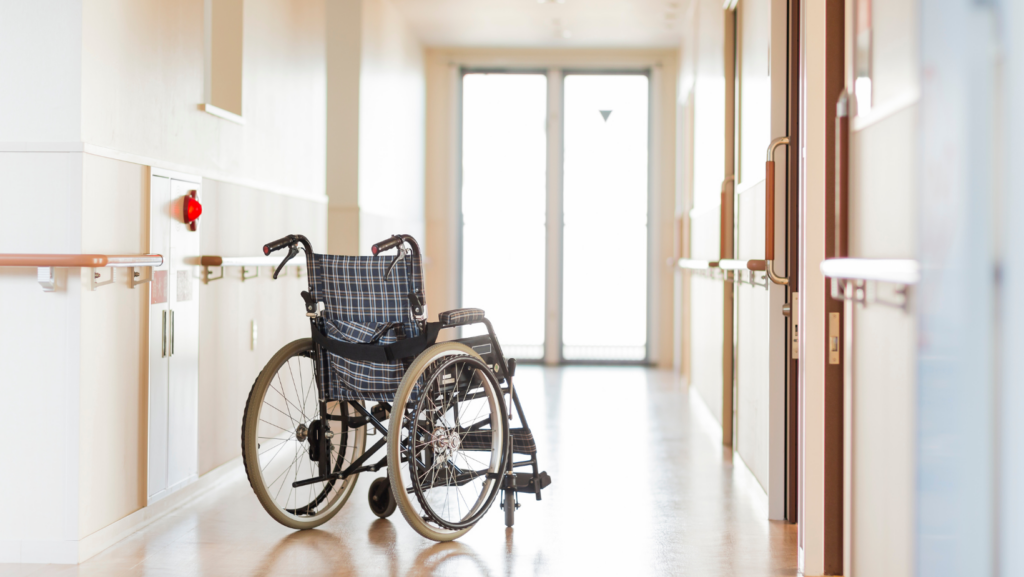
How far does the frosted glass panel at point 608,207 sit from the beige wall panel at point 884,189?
5.89 meters

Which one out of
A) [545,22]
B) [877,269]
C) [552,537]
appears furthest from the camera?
[545,22]

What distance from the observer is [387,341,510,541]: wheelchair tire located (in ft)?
8.54

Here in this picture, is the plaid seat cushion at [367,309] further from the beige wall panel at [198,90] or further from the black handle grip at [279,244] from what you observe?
the beige wall panel at [198,90]

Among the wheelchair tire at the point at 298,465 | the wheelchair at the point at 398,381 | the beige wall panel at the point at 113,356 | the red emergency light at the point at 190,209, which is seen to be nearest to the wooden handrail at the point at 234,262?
the red emergency light at the point at 190,209

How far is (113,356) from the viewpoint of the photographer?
2842mm

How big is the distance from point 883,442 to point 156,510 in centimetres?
242

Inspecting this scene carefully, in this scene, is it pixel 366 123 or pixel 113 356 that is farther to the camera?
pixel 366 123

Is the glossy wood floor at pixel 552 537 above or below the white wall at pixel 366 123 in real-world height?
below

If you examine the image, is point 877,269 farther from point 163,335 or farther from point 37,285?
point 163,335

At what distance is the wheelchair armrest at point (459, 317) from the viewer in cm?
278

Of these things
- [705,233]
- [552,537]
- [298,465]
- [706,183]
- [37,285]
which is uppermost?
[706,183]

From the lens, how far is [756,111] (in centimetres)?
373

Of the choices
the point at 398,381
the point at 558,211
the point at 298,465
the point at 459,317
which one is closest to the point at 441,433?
the point at 398,381

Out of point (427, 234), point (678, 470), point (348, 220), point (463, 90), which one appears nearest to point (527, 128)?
point (463, 90)
